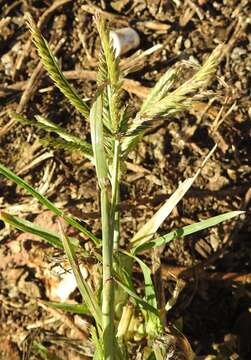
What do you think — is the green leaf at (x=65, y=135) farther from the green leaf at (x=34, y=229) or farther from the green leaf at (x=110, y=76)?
the green leaf at (x=34, y=229)

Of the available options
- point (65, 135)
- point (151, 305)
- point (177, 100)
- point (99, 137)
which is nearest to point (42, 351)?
point (151, 305)

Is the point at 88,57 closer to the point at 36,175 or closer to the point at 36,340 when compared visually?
the point at 36,175

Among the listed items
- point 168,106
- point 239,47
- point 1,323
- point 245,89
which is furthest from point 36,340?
point 239,47

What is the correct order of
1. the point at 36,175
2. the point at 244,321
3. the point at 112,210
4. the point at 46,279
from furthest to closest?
the point at 36,175 → the point at 46,279 → the point at 244,321 → the point at 112,210

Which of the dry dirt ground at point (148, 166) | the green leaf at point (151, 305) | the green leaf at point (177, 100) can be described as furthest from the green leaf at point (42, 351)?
the green leaf at point (177, 100)

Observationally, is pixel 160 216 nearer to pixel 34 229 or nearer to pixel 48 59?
pixel 34 229
